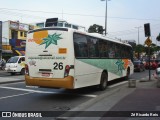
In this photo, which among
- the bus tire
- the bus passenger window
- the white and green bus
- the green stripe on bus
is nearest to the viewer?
the white and green bus

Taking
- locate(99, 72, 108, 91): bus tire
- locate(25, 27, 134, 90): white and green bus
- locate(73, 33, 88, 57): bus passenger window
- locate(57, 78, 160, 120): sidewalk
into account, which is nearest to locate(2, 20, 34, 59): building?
locate(99, 72, 108, 91): bus tire

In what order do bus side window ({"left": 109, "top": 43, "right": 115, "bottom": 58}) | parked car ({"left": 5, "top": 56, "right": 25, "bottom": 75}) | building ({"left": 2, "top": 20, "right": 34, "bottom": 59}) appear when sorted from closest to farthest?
bus side window ({"left": 109, "top": 43, "right": 115, "bottom": 58}), parked car ({"left": 5, "top": 56, "right": 25, "bottom": 75}), building ({"left": 2, "top": 20, "right": 34, "bottom": 59})

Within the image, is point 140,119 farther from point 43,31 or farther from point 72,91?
point 72,91

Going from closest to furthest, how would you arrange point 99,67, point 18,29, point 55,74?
point 55,74, point 99,67, point 18,29

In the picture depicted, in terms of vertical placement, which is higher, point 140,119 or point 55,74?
point 55,74

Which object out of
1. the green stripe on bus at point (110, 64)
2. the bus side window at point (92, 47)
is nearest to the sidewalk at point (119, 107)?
the green stripe on bus at point (110, 64)

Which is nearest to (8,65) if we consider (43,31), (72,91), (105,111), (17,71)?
(17,71)

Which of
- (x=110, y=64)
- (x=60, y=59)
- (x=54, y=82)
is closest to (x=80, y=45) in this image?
(x=60, y=59)

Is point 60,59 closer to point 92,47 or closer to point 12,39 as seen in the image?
point 92,47

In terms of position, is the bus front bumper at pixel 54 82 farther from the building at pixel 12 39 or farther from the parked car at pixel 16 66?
the building at pixel 12 39

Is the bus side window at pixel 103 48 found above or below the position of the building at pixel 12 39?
below

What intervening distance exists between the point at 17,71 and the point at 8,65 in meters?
1.18

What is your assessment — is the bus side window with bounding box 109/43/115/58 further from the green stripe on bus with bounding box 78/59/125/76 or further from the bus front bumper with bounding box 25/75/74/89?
the bus front bumper with bounding box 25/75/74/89

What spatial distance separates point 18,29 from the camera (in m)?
50.8
